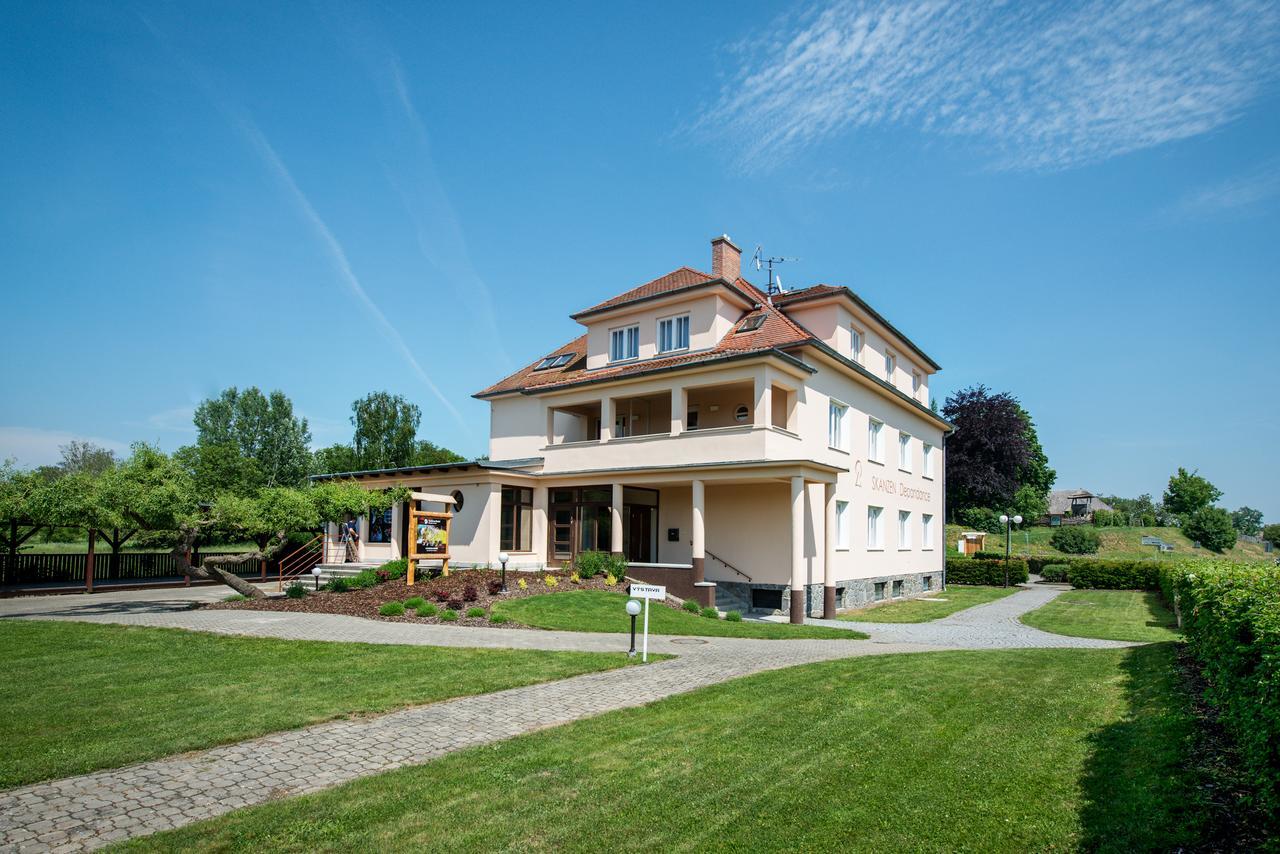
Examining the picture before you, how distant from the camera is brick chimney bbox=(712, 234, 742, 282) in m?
25.6

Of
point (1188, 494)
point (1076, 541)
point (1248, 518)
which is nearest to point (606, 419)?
point (1076, 541)

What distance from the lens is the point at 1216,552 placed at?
65.8m

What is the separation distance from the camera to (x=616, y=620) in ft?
53.0

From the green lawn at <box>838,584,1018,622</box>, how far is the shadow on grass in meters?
13.2

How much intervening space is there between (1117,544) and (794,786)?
64641 mm

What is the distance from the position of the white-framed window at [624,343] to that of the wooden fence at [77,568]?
16.1m

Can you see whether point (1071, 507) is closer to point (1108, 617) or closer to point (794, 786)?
point (1108, 617)

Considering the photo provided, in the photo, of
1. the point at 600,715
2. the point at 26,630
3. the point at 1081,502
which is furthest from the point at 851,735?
the point at 1081,502

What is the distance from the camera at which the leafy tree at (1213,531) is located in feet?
220

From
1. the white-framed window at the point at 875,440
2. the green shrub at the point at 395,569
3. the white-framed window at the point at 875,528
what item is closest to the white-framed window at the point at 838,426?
the white-framed window at the point at 875,440

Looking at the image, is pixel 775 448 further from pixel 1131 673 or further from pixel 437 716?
pixel 437 716

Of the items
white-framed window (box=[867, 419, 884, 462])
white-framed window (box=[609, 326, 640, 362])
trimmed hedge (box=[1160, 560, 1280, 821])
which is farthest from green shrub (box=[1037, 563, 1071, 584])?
trimmed hedge (box=[1160, 560, 1280, 821])

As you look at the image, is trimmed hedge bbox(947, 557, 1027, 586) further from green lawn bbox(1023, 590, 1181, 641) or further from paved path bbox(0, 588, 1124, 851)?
paved path bbox(0, 588, 1124, 851)

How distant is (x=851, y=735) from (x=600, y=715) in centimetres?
263
